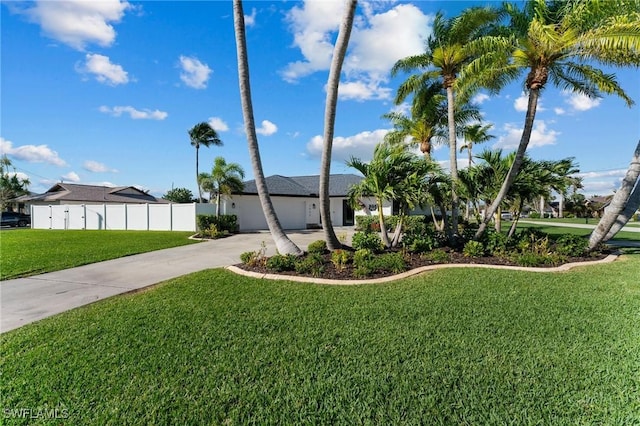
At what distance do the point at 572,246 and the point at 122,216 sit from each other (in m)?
26.5

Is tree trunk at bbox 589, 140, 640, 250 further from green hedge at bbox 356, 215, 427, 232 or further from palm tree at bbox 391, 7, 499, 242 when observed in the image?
green hedge at bbox 356, 215, 427, 232

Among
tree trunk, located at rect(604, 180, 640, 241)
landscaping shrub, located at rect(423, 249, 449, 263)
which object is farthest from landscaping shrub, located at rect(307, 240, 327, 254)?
tree trunk, located at rect(604, 180, 640, 241)

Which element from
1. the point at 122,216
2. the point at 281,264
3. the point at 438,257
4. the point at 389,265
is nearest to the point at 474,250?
the point at 438,257

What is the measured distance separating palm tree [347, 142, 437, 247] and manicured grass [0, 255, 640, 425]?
3909 mm

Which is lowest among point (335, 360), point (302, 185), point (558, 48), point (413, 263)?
point (335, 360)

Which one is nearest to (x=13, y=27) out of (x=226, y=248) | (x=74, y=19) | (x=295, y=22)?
(x=74, y=19)

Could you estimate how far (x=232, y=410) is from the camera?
274 centimetres

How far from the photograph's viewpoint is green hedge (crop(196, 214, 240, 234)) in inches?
705

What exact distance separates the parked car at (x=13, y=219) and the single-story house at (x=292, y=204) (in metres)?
24.3

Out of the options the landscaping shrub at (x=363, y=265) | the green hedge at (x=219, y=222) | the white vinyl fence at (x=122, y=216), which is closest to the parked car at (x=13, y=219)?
the white vinyl fence at (x=122, y=216)

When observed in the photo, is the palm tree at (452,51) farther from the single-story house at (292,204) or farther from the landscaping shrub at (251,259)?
the single-story house at (292,204)

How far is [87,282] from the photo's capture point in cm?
723

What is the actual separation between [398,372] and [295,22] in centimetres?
943

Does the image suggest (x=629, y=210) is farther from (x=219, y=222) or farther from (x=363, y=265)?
(x=219, y=222)
